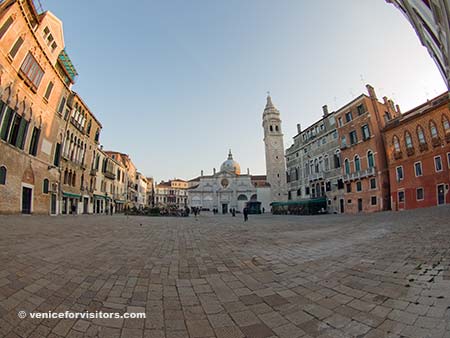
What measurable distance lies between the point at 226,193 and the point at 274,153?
1967 cm

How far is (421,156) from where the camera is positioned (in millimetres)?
22156

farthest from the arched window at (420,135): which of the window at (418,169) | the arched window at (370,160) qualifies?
the arched window at (370,160)

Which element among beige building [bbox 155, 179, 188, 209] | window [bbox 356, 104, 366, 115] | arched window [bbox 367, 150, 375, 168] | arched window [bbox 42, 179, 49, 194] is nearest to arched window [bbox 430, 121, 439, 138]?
arched window [bbox 367, 150, 375, 168]

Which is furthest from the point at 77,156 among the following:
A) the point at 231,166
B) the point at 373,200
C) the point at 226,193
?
the point at 231,166

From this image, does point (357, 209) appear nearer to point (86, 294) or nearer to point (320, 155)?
point (320, 155)

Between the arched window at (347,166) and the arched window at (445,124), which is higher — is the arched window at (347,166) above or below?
below

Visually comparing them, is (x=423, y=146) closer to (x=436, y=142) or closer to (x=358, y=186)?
(x=436, y=142)

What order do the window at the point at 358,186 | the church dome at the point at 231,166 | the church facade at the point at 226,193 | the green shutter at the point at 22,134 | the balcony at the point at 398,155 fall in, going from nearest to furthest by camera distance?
the green shutter at the point at 22,134 < the balcony at the point at 398,155 < the window at the point at 358,186 < the church facade at the point at 226,193 < the church dome at the point at 231,166

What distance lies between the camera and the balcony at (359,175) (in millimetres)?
27609

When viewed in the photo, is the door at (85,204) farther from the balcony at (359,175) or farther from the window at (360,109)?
the window at (360,109)

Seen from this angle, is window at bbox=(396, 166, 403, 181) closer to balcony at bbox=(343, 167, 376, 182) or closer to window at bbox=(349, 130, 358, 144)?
balcony at bbox=(343, 167, 376, 182)

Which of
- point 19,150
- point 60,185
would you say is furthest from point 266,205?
point 19,150

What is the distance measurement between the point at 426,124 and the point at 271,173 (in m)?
37.2

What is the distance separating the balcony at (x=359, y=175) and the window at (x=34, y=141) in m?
35.6
